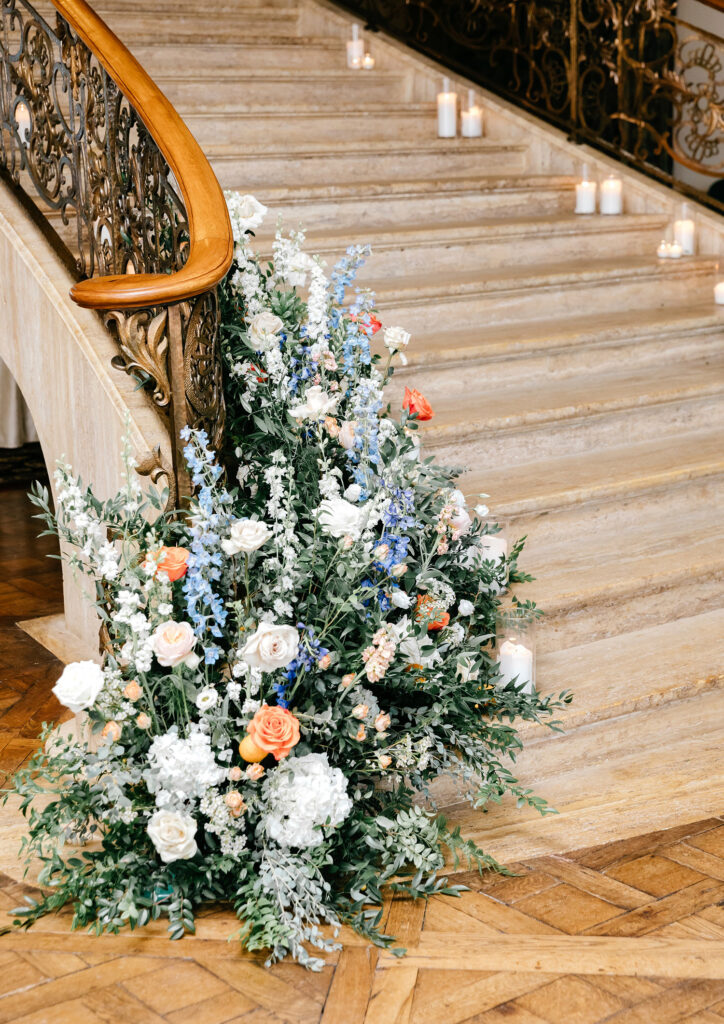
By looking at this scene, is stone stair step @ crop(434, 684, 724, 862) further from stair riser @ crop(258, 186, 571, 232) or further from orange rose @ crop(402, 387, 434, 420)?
stair riser @ crop(258, 186, 571, 232)

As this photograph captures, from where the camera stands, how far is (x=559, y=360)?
454 cm

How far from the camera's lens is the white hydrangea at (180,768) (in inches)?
99.4

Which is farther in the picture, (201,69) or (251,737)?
(201,69)

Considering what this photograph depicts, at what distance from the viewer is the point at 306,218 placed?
5105mm

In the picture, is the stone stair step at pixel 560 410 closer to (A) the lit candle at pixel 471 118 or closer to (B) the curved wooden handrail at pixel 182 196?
(B) the curved wooden handrail at pixel 182 196

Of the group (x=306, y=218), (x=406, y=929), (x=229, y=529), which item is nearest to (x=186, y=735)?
(x=229, y=529)

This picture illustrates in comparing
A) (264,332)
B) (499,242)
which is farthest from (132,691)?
(499,242)

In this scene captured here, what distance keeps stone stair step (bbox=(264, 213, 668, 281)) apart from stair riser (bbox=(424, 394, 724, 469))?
1167 mm

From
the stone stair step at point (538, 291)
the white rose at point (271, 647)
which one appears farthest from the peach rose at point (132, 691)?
the stone stair step at point (538, 291)

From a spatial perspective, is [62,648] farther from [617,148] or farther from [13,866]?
[617,148]

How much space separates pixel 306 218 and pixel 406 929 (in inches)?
131

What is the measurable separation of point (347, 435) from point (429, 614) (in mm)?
487

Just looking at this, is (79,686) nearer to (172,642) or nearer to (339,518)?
(172,642)

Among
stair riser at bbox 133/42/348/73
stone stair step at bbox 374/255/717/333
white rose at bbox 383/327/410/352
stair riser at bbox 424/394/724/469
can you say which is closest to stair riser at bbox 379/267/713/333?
stone stair step at bbox 374/255/717/333
